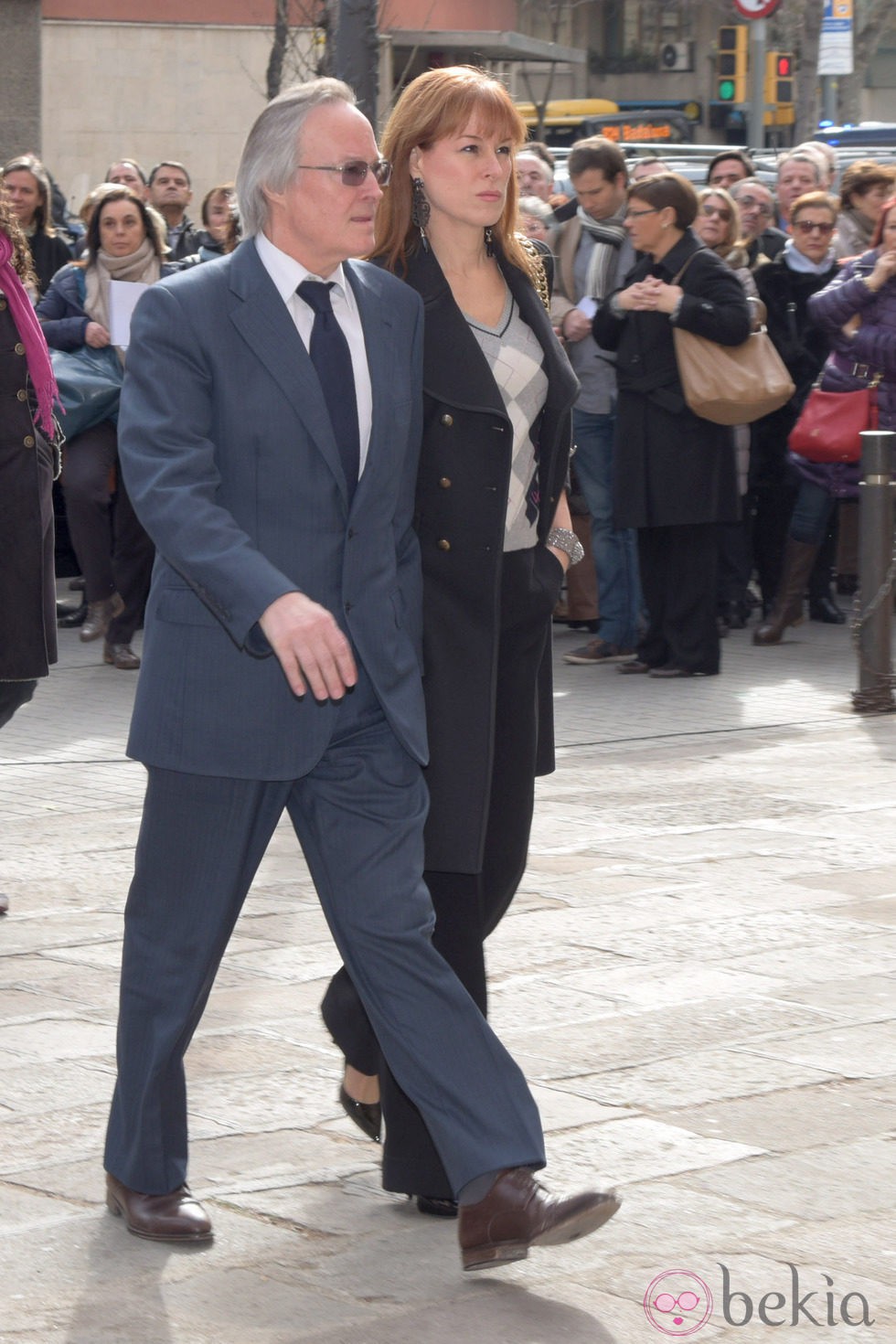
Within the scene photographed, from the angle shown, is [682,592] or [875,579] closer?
[875,579]

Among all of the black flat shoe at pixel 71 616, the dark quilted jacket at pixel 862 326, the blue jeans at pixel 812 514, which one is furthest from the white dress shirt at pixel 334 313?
the black flat shoe at pixel 71 616

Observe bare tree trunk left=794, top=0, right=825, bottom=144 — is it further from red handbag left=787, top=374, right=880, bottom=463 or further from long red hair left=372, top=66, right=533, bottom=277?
long red hair left=372, top=66, right=533, bottom=277

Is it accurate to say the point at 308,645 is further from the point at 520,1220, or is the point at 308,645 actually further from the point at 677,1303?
the point at 677,1303

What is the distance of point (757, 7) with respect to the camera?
25.8m

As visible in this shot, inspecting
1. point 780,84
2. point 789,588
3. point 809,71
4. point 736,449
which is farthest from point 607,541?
point 809,71

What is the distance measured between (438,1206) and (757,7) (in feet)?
76.8

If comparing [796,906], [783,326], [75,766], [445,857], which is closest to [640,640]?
[783,326]

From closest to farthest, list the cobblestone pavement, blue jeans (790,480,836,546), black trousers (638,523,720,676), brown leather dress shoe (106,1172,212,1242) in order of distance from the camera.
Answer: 1. the cobblestone pavement
2. brown leather dress shoe (106,1172,212,1242)
3. black trousers (638,523,720,676)
4. blue jeans (790,480,836,546)

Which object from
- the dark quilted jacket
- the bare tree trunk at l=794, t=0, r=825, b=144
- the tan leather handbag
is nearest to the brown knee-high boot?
the dark quilted jacket

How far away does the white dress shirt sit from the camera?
3.88 meters

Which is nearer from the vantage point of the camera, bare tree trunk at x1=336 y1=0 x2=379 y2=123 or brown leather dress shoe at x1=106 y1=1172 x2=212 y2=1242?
brown leather dress shoe at x1=106 y1=1172 x2=212 y2=1242

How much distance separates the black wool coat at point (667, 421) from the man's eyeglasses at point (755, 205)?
2.52 metres

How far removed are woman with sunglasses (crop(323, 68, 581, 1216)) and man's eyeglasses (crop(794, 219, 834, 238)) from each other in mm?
7470

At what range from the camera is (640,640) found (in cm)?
1099
